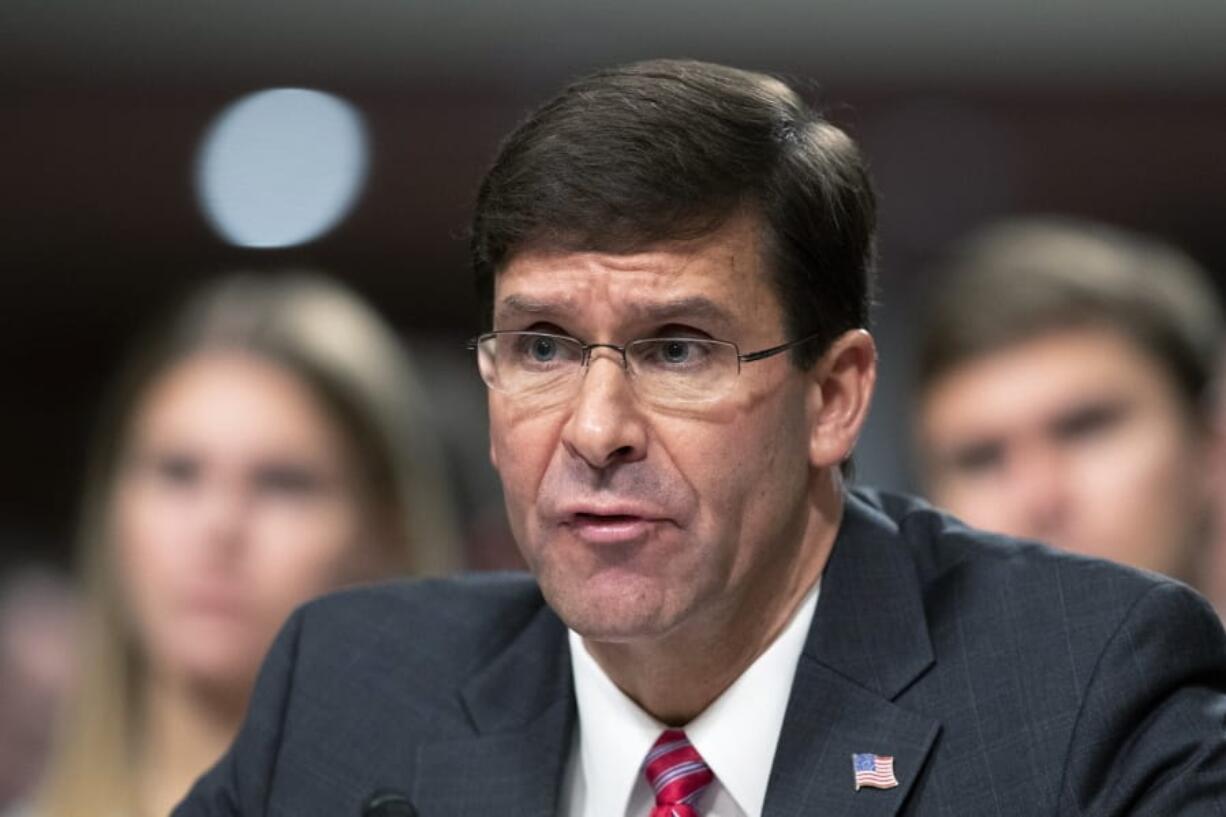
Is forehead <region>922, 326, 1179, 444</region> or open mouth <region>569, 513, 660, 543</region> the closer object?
open mouth <region>569, 513, 660, 543</region>

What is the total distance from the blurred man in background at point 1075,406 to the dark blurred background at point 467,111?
2.11 m

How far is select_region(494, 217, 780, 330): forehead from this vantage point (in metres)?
2.47

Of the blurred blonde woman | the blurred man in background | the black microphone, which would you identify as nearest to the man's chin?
the black microphone

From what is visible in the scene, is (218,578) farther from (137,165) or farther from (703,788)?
(137,165)

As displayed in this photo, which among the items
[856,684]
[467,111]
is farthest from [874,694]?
[467,111]

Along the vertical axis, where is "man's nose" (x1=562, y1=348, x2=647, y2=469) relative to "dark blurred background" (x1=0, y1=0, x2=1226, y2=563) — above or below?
above

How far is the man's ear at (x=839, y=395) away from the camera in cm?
265

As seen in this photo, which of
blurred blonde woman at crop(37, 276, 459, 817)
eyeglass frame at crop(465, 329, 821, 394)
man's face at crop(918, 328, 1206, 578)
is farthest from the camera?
man's face at crop(918, 328, 1206, 578)

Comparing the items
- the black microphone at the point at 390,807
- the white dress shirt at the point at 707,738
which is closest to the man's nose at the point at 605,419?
the white dress shirt at the point at 707,738

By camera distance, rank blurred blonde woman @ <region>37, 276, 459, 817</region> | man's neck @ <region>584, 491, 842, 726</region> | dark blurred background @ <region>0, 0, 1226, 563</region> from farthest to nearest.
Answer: dark blurred background @ <region>0, 0, 1226, 563</region>
blurred blonde woman @ <region>37, 276, 459, 817</region>
man's neck @ <region>584, 491, 842, 726</region>

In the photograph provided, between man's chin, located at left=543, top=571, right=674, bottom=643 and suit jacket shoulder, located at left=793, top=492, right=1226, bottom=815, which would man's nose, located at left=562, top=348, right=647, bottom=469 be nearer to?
man's chin, located at left=543, top=571, right=674, bottom=643

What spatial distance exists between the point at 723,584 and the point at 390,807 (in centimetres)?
52

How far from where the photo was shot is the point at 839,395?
2691mm

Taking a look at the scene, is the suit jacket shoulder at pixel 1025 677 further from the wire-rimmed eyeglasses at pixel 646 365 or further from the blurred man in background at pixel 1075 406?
the blurred man in background at pixel 1075 406
